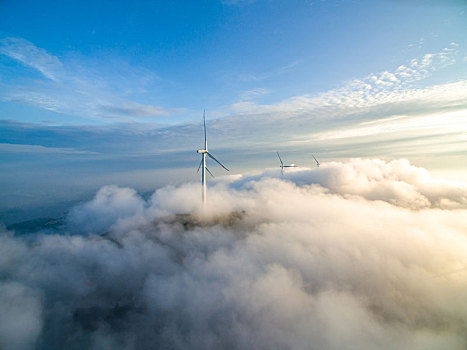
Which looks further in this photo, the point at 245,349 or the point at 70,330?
the point at 70,330

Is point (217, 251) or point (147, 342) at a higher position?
point (217, 251)

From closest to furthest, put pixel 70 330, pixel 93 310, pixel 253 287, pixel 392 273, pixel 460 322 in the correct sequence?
pixel 70 330
pixel 460 322
pixel 93 310
pixel 253 287
pixel 392 273

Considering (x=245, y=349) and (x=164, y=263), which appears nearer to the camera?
(x=245, y=349)

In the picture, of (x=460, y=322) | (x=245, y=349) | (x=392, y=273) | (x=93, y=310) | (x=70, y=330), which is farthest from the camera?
(x=392, y=273)

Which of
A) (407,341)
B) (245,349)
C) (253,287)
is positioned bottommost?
(407,341)

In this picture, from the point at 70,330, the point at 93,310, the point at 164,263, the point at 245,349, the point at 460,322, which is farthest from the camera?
the point at 164,263

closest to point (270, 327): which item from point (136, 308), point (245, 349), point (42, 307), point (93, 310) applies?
point (245, 349)

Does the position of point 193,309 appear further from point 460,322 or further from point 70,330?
point 460,322

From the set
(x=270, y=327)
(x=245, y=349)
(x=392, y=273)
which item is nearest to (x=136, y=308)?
(x=245, y=349)

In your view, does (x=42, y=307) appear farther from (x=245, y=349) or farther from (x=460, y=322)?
(x=460, y=322)
